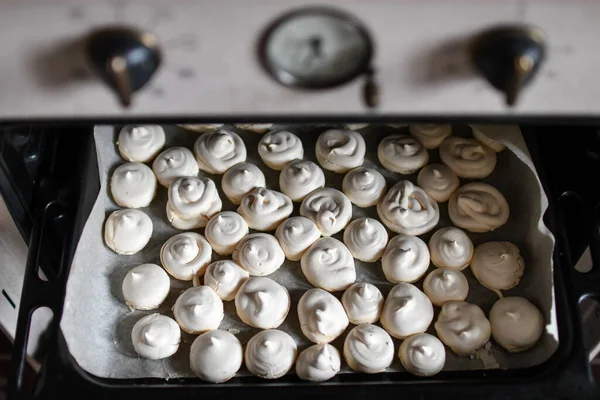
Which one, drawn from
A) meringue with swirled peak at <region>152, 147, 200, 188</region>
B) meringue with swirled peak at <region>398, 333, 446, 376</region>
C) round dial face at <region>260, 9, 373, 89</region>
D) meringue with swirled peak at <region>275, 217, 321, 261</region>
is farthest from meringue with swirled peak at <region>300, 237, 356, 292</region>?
round dial face at <region>260, 9, 373, 89</region>

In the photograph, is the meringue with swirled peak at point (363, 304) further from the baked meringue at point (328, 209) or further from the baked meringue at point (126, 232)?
the baked meringue at point (126, 232)

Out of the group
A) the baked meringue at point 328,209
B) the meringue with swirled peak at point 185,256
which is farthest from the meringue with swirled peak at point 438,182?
the meringue with swirled peak at point 185,256

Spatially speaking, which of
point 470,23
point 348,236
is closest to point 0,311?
point 348,236

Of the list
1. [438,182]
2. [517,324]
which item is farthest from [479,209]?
[517,324]

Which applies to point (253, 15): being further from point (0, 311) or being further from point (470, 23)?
point (0, 311)

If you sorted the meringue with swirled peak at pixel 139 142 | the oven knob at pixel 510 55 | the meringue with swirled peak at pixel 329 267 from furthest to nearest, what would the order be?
the meringue with swirled peak at pixel 139 142 → the meringue with swirled peak at pixel 329 267 → the oven knob at pixel 510 55

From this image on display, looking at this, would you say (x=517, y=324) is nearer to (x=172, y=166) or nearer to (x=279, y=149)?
(x=279, y=149)
